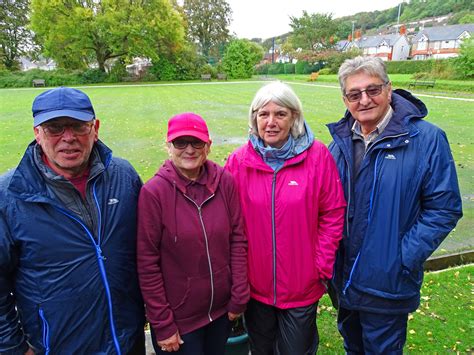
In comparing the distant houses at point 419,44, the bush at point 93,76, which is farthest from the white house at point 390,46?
the bush at point 93,76

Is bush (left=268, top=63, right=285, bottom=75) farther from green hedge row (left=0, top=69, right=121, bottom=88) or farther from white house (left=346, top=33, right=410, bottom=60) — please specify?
green hedge row (left=0, top=69, right=121, bottom=88)

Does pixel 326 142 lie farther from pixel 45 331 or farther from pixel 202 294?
pixel 45 331

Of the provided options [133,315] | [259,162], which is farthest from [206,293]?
[259,162]

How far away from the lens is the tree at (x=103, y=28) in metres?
37.9

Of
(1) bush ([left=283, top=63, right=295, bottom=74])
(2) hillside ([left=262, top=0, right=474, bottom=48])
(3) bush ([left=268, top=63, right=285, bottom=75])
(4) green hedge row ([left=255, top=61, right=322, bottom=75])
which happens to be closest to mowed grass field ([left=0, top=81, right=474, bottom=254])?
(4) green hedge row ([left=255, top=61, right=322, bottom=75])

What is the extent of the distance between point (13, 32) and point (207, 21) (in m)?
29.8

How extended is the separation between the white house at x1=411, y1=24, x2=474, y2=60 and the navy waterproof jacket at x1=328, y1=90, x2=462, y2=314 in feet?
292

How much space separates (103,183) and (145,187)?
0.75ft

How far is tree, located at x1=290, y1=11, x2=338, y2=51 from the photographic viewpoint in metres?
73.4

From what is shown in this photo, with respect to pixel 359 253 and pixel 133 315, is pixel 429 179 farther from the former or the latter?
pixel 133 315

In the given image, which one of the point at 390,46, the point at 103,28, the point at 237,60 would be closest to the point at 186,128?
the point at 103,28

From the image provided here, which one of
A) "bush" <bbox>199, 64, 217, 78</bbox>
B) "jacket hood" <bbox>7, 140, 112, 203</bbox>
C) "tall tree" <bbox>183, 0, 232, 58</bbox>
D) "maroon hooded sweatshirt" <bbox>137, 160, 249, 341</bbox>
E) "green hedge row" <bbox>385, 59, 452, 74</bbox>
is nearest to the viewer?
"jacket hood" <bbox>7, 140, 112, 203</bbox>

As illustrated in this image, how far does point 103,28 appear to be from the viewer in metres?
38.2

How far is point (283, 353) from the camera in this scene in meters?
2.39
